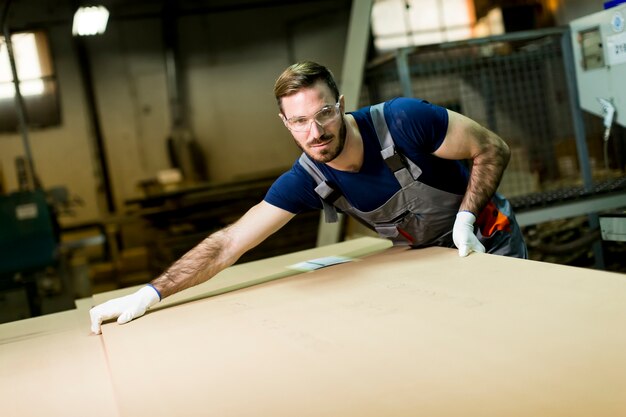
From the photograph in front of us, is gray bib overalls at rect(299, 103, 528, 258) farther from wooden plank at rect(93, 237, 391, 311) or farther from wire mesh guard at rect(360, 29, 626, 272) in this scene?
wire mesh guard at rect(360, 29, 626, 272)

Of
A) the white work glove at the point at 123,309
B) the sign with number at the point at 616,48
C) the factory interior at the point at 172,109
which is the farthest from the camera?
the factory interior at the point at 172,109

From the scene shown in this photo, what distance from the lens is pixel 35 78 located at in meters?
7.11

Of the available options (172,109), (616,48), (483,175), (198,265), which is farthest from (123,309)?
(172,109)

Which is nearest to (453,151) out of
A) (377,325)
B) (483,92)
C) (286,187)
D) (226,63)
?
(286,187)

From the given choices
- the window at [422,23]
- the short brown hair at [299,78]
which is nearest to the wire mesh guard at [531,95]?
the short brown hair at [299,78]

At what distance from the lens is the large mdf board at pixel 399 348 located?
983 mm

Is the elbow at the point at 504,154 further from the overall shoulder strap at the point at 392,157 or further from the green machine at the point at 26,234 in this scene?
the green machine at the point at 26,234

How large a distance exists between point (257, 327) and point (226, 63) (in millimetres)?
6396

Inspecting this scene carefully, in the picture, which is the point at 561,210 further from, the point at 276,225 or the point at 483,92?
the point at 276,225

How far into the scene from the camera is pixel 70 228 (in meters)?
7.14

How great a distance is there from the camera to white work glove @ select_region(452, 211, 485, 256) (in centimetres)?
197

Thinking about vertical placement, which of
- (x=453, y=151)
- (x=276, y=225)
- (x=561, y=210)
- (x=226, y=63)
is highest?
(x=226, y=63)

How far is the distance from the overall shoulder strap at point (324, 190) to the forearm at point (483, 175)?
1.37ft

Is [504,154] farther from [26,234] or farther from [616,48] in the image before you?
[26,234]
